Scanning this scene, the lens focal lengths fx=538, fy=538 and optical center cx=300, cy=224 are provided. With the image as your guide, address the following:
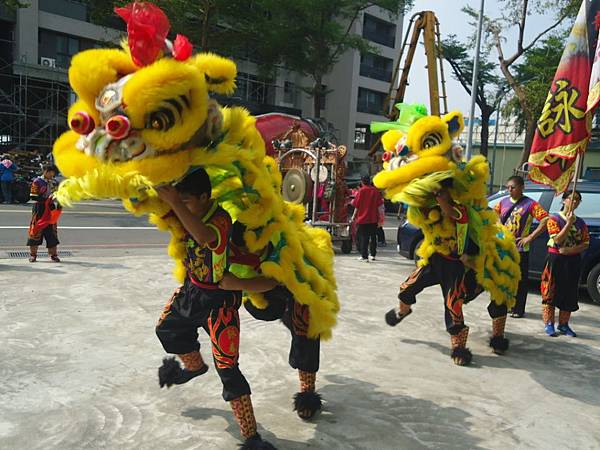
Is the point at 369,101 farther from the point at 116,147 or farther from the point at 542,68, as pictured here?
the point at 116,147

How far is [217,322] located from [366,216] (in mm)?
6694

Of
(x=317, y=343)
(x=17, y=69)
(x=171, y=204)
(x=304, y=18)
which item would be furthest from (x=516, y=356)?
(x=17, y=69)

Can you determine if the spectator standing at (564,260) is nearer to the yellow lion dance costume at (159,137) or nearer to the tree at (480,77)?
the yellow lion dance costume at (159,137)

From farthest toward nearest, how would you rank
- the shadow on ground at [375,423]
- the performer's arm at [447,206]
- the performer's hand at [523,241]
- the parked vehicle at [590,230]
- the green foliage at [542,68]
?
the green foliage at [542,68]
the parked vehicle at [590,230]
the performer's hand at [523,241]
the performer's arm at [447,206]
the shadow on ground at [375,423]

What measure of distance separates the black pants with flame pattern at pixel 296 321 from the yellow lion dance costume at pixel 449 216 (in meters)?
1.26

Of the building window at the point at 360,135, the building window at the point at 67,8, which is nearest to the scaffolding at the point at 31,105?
the building window at the point at 67,8


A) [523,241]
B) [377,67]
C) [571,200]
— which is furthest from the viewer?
[377,67]

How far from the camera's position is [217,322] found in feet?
9.30

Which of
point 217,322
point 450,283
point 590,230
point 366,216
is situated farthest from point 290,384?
point 366,216

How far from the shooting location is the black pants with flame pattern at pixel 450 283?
434 cm

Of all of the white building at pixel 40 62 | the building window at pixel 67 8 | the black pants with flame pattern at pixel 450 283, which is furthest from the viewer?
the building window at pixel 67 8

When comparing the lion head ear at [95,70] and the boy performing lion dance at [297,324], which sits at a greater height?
the lion head ear at [95,70]

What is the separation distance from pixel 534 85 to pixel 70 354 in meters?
17.9

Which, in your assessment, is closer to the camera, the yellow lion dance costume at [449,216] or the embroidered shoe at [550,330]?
the yellow lion dance costume at [449,216]
